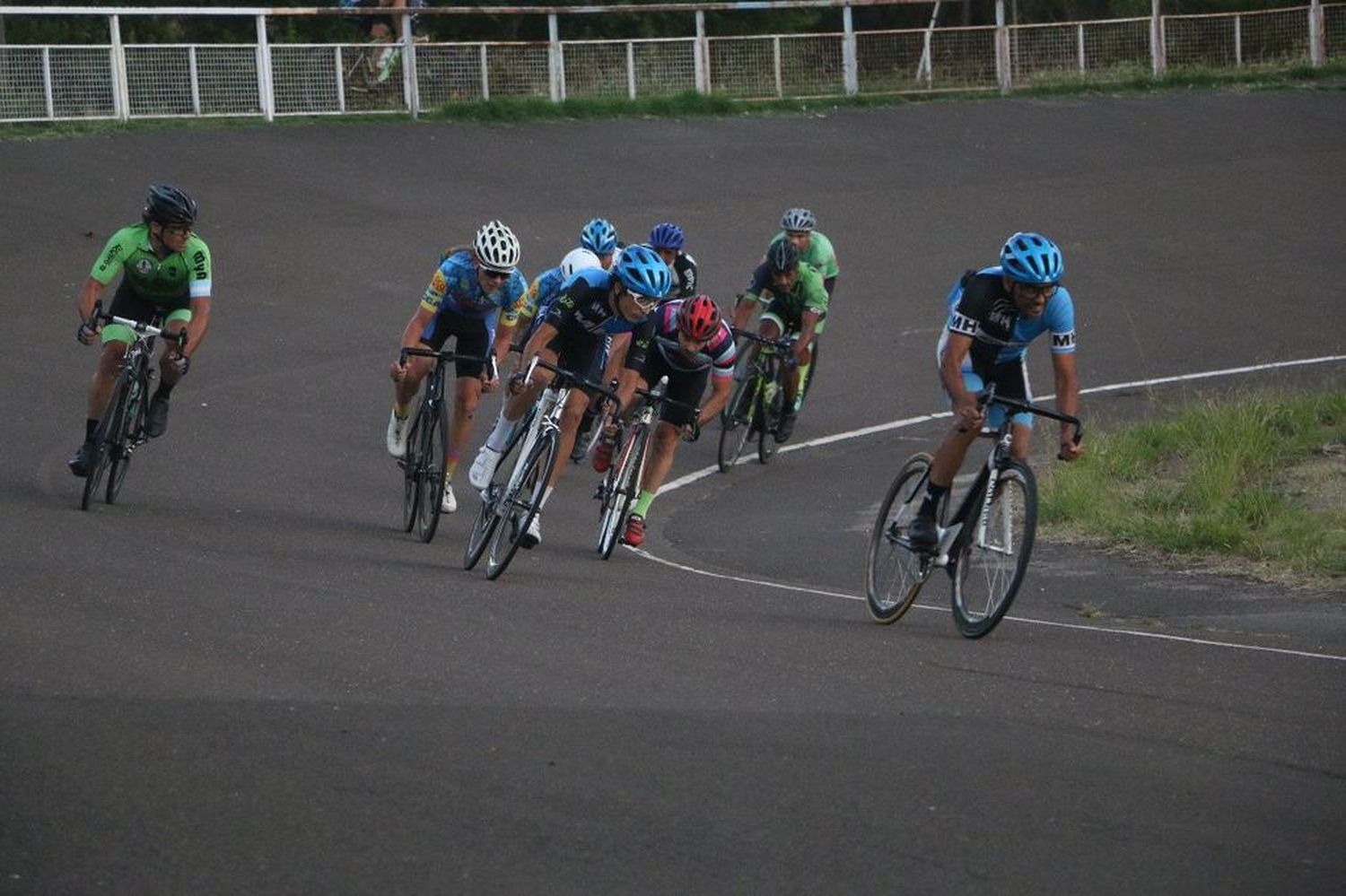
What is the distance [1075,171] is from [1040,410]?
20661 millimetres

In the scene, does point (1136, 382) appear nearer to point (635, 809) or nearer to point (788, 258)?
point (788, 258)

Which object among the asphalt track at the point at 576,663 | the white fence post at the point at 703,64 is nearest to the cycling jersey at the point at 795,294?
the asphalt track at the point at 576,663

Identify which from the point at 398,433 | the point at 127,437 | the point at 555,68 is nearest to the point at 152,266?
the point at 127,437

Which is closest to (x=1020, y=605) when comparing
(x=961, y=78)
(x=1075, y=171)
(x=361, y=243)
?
(x=361, y=243)

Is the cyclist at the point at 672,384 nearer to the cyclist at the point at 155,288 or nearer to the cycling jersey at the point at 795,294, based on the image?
the cyclist at the point at 155,288

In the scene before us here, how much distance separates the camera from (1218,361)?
69.3ft

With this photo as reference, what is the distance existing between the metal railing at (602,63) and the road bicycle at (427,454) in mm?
14245

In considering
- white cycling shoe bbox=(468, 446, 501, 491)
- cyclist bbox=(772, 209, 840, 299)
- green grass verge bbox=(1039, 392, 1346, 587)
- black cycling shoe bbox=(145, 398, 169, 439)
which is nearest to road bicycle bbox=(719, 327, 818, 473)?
cyclist bbox=(772, 209, 840, 299)

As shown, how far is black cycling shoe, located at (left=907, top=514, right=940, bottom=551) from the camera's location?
9555mm

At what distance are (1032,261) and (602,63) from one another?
2142cm

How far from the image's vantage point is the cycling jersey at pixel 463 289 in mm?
12461

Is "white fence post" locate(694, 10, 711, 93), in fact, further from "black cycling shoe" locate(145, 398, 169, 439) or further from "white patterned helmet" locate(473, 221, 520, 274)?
"white patterned helmet" locate(473, 221, 520, 274)

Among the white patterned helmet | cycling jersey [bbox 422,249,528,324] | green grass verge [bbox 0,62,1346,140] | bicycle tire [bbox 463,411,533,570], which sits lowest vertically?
bicycle tire [bbox 463,411,533,570]

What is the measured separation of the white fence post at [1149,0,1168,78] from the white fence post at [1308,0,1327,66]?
2.82 m
